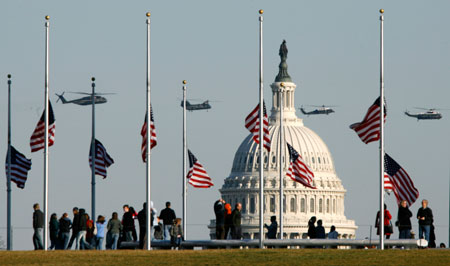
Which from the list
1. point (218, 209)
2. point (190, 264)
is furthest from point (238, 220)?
point (190, 264)

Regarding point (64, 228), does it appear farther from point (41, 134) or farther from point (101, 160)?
point (101, 160)

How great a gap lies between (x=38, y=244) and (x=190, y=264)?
15.7 metres

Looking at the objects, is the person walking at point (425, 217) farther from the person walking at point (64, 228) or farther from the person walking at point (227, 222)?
the person walking at point (64, 228)

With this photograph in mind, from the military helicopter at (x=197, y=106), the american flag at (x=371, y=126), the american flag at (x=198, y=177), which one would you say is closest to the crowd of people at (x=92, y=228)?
the american flag at (x=371, y=126)

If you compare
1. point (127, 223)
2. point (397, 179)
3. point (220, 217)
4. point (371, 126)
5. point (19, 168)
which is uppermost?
point (371, 126)

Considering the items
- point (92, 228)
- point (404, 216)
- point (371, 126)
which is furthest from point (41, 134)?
point (404, 216)

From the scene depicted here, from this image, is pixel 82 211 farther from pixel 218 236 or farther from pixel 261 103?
pixel 261 103

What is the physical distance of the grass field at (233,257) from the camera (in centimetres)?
6844

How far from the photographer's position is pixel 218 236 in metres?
84.3

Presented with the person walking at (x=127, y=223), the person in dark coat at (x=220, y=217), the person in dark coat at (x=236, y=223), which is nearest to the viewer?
the person walking at (x=127, y=223)

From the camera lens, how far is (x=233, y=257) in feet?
232

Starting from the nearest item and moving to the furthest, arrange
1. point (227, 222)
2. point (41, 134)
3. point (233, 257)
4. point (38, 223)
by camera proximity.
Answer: point (233, 257)
point (38, 223)
point (227, 222)
point (41, 134)

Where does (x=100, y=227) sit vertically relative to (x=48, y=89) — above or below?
below

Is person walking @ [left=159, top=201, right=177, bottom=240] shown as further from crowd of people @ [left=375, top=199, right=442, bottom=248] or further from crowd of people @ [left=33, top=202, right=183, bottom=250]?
crowd of people @ [left=375, top=199, right=442, bottom=248]
